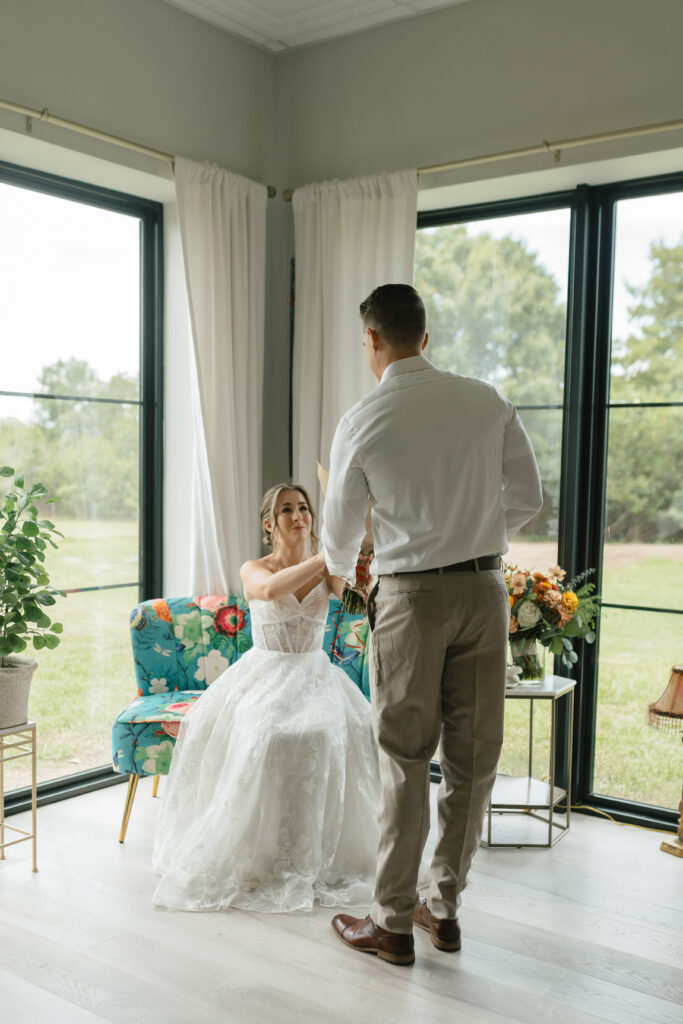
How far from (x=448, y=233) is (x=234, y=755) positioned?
2.59 meters

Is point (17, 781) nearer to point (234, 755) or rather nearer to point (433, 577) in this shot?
point (234, 755)

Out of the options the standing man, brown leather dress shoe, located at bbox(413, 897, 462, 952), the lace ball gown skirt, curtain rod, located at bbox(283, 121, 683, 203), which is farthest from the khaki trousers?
curtain rod, located at bbox(283, 121, 683, 203)

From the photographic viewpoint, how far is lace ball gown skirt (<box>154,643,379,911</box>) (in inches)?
122

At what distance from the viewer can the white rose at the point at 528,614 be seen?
11.7ft

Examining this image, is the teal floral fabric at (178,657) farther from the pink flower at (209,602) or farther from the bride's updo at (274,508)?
the bride's updo at (274,508)

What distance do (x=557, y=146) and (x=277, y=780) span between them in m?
2.63

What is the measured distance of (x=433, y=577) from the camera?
2.61 metres

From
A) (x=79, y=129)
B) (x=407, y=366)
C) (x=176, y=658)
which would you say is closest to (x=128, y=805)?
(x=176, y=658)

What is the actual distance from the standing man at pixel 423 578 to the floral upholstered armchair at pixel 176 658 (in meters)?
1.07

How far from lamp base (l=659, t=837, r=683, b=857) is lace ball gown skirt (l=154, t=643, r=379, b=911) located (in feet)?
3.88

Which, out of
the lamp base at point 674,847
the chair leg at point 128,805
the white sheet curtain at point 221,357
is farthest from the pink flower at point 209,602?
the lamp base at point 674,847

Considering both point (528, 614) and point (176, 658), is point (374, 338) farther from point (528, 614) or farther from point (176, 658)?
point (176, 658)

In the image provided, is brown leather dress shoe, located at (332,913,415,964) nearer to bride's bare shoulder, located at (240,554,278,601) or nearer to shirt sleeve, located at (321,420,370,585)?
shirt sleeve, located at (321,420,370,585)

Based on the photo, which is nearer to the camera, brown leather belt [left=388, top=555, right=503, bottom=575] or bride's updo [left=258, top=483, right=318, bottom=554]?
brown leather belt [left=388, top=555, right=503, bottom=575]
